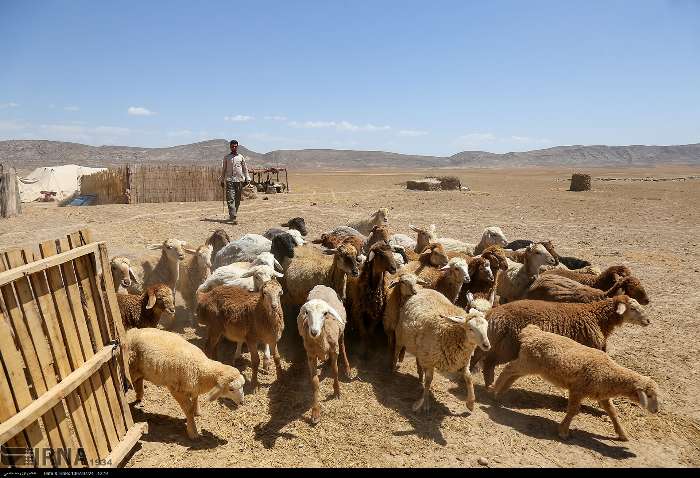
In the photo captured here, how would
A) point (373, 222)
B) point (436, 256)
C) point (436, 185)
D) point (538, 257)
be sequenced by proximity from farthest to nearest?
point (436, 185) → point (373, 222) → point (538, 257) → point (436, 256)

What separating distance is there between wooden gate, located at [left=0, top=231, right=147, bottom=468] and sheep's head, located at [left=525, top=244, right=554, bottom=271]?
6.96 m

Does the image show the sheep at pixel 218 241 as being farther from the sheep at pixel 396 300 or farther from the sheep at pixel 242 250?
the sheep at pixel 396 300

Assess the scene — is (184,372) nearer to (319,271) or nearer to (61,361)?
(61,361)

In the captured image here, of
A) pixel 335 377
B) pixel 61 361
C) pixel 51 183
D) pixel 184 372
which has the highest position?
pixel 51 183

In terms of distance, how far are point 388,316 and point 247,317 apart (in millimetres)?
2121

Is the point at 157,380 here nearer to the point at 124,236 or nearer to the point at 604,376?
the point at 604,376

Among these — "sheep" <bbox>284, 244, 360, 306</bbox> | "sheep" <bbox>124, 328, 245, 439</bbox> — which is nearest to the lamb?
"sheep" <bbox>124, 328, 245, 439</bbox>

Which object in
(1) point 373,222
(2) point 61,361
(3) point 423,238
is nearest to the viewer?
(2) point 61,361

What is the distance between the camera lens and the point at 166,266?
854 cm

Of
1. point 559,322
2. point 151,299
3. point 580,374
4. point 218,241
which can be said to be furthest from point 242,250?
point 580,374

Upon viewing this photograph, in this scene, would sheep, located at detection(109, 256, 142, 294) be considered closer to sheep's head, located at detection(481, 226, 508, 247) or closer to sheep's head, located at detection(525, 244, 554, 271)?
sheep's head, located at detection(525, 244, 554, 271)

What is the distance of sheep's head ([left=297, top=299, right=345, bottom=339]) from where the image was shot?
5.39 meters
